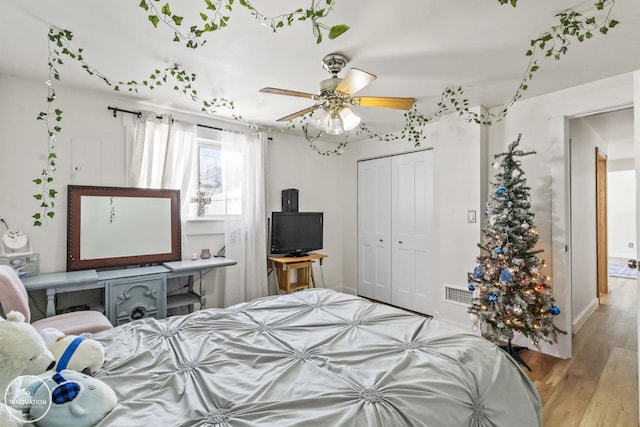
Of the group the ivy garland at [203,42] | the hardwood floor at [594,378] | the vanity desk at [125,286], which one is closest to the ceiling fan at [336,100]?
the ivy garland at [203,42]

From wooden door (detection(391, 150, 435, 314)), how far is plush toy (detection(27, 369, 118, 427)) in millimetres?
3576

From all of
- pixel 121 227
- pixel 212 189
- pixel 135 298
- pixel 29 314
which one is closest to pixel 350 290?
pixel 212 189

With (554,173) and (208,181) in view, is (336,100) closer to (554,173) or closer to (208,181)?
(208,181)

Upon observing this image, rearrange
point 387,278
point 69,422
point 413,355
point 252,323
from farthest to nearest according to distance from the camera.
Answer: point 387,278, point 252,323, point 413,355, point 69,422

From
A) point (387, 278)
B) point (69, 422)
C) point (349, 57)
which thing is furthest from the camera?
point (387, 278)

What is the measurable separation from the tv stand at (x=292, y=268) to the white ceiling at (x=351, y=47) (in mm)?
1968

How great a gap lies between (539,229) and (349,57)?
2467 mm

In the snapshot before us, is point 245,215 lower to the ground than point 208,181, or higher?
lower

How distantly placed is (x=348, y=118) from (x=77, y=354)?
6.72 feet

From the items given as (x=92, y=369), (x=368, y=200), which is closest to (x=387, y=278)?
(x=368, y=200)

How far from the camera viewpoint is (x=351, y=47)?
208 centimetres

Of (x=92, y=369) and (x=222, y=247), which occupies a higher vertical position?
(x=222, y=247)

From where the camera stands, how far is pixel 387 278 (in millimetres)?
4457

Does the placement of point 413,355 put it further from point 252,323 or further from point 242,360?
point 252,323
